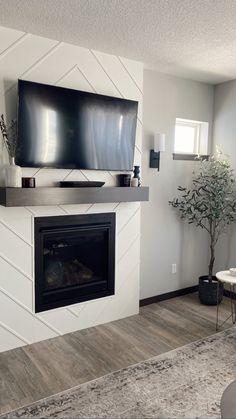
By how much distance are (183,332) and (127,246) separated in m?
0.93

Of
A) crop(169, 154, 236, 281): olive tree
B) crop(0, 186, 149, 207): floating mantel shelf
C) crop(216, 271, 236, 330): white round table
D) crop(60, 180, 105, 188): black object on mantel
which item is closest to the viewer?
crop(0, 186, 149, 207): floating mantel shelf

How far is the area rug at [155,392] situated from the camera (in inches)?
77.5

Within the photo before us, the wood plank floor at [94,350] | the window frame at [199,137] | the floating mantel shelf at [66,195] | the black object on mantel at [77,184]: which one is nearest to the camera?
the wood plank floor at [94,350]

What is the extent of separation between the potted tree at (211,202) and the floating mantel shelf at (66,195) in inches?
31.4

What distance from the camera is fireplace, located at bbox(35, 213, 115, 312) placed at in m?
2.76

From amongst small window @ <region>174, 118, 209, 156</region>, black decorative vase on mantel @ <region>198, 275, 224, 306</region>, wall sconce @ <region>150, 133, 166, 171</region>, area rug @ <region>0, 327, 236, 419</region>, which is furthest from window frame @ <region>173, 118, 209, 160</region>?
area rug @ <region>0, 327, 236, 419</region>

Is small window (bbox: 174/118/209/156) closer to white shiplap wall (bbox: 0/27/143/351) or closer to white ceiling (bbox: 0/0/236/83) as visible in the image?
white shiplap wall (bbox: 0/27/143/351)

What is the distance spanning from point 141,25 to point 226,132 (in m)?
1.91

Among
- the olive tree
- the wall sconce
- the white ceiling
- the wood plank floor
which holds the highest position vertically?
the white ceiling

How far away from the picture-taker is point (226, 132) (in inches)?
151

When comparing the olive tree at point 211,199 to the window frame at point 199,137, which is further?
the window frame at point 199,137

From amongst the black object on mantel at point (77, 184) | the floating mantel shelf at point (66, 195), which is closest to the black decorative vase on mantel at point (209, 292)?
the floating mantel shelf at point (66, 195)

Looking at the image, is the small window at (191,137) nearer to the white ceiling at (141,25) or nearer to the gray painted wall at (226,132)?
the gray painted wall at (226,132)

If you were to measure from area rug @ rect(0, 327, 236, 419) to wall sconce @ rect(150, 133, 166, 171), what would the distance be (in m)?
1.79
